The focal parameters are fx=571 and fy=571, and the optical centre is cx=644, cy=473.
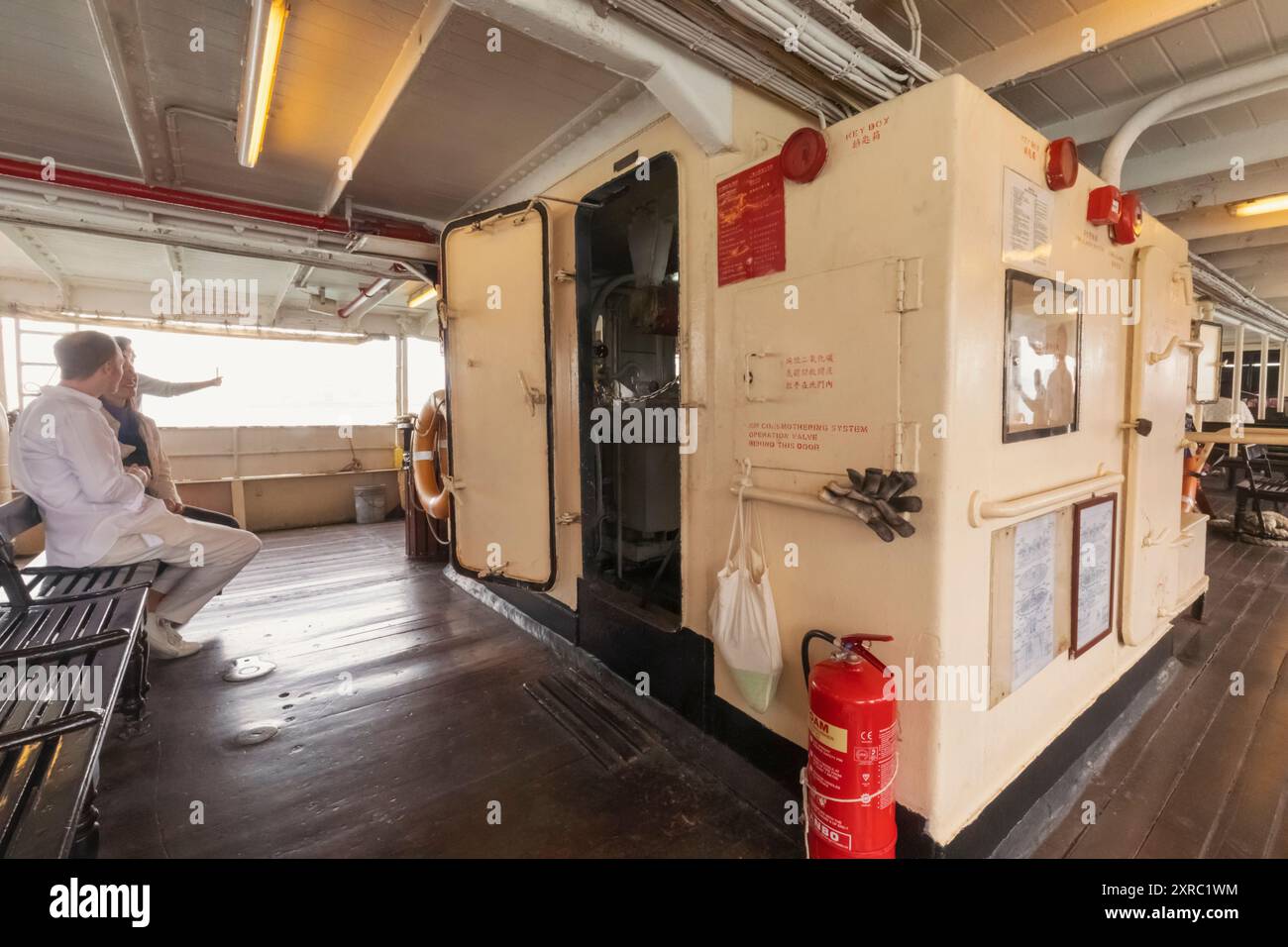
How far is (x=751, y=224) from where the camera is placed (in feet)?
6.11

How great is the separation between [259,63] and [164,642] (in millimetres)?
2744

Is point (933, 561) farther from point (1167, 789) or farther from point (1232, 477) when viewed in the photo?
point (1232, 477)

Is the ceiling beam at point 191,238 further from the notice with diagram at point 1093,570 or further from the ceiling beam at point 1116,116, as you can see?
A: the notice with diagram at point 1093,570

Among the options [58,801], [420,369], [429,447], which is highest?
[420,369]

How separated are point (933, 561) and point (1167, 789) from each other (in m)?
1.48

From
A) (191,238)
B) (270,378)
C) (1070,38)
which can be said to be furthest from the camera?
(270,378)

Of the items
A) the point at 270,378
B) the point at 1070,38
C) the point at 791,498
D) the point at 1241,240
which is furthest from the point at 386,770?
the point at 1241,240

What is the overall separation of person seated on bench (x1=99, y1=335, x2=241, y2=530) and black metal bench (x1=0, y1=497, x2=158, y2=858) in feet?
2.12

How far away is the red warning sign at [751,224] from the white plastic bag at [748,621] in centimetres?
75

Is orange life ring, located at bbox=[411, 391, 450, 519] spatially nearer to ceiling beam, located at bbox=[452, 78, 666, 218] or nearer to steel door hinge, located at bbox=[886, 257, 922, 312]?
ceiling beam, located at bbox=[452, 78, 666, 218]

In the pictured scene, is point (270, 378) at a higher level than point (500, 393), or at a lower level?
higher

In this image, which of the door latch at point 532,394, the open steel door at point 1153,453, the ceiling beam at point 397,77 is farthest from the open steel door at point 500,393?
the open steel door at point 1153,453

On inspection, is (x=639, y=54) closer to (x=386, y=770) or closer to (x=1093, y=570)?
(x=1093, y=570)

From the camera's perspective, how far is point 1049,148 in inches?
68.0
